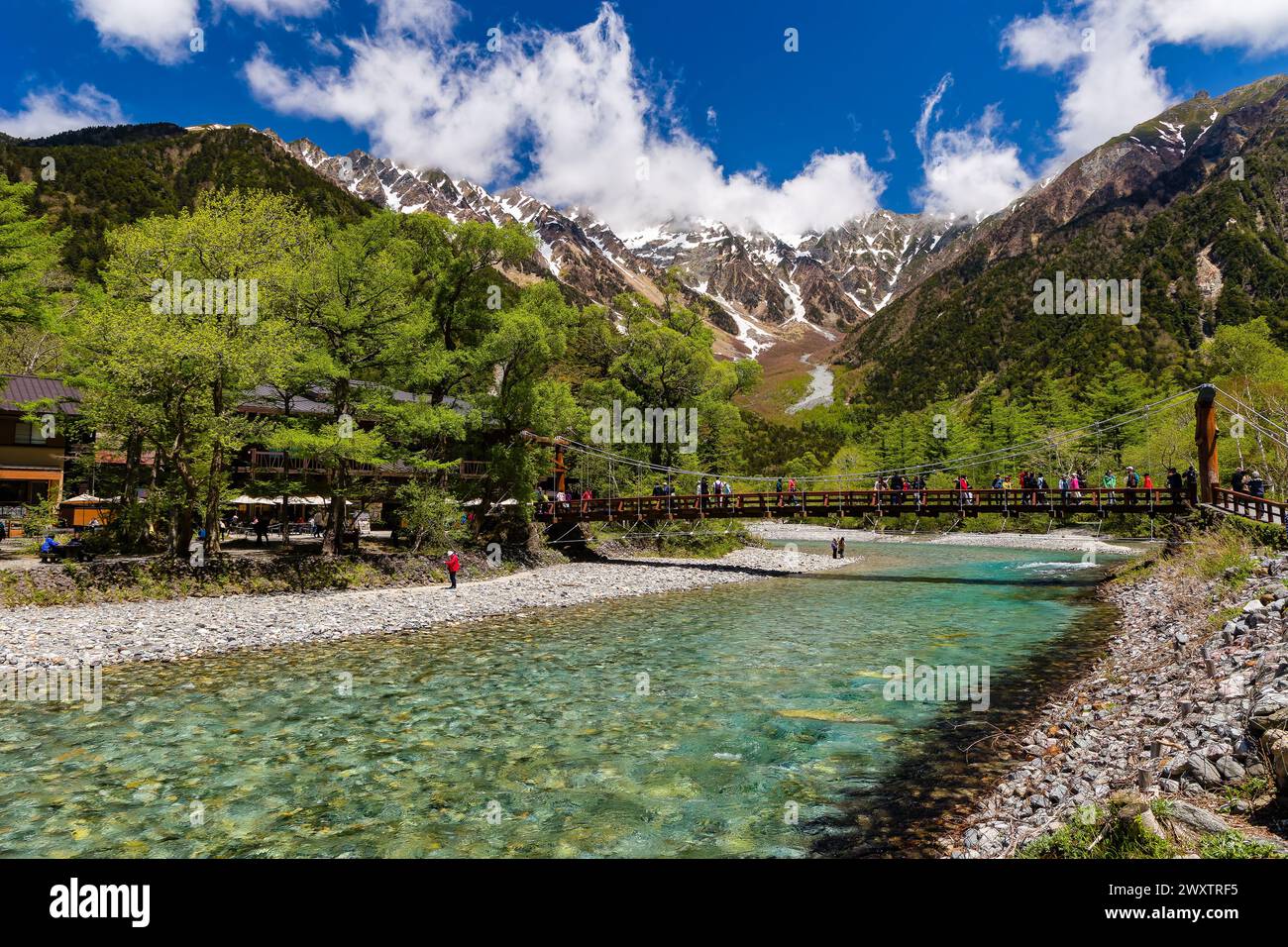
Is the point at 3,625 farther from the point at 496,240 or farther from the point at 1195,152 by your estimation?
the point at 1195,152

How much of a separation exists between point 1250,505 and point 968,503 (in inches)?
515

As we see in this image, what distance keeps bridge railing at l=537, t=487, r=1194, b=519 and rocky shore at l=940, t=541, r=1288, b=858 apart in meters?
20.2

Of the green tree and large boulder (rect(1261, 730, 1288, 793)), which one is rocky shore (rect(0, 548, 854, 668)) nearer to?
the green tree

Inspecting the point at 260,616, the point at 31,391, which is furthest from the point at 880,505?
the point at 31,391

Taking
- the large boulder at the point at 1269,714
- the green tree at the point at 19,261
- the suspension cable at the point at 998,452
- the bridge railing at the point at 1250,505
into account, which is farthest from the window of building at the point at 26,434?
the bridge railing at the point at 1250,505

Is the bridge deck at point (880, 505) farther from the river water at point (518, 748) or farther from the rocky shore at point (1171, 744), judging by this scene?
the rocky shore at point (1171, 744)

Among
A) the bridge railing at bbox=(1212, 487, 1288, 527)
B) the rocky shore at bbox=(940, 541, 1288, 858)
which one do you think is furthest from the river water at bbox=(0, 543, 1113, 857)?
the bridge railing at bbox=(1212, 487, 1288, 527)

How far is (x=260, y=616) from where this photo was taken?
60.4 ft

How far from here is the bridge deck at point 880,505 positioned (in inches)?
1174

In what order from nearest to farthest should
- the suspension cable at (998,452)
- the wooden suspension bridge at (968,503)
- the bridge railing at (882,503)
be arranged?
1. the wooden suspension bridge at (968,503)
2. the bridge railing at (882,503)
3. the suspension cable at (998,452)

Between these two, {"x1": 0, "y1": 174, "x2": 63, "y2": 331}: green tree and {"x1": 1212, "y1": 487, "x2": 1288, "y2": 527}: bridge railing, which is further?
{"x1": 0, "y1": 174, "x2": 63, "y2": 331}: green tree

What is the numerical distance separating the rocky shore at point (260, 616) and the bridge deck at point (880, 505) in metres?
7.48

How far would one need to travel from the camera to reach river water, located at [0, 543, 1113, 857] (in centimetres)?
709
